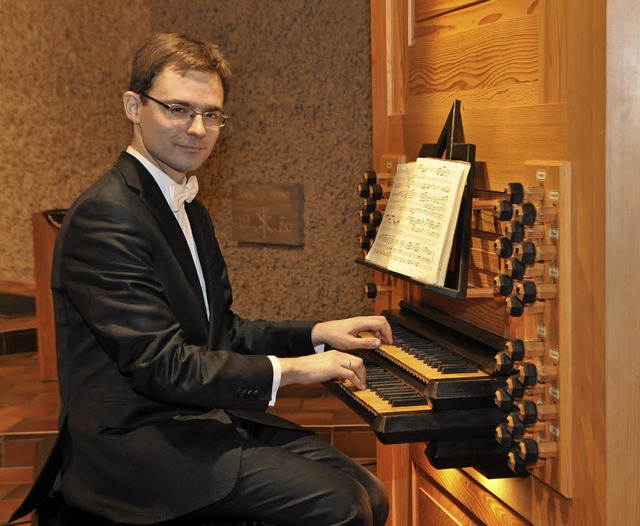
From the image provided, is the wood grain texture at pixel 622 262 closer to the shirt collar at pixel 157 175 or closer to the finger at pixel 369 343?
the finger at pixel 369 343

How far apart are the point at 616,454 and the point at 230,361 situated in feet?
3.02

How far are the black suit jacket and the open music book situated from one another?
55 cm

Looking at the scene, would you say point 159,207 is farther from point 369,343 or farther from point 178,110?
point 369,343

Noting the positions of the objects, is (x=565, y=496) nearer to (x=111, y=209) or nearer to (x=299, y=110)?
(x=111, y=209)

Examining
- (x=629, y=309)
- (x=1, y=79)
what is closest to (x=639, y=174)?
(x=629, y=309)

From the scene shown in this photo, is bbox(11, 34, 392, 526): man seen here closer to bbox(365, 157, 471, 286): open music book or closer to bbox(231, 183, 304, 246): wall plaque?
bbox(365, 157, 471, 286): open music book

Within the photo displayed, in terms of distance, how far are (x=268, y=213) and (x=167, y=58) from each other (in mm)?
3687

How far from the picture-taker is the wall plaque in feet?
20.5

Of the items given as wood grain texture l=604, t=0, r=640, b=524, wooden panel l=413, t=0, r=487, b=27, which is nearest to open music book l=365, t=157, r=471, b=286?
wooden panel l=413, t=0, r=487, b=27

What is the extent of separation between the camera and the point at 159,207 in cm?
262

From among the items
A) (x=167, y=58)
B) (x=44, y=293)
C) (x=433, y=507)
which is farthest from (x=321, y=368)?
(x=44, y=293)

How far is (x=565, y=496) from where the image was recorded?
2.41 metres

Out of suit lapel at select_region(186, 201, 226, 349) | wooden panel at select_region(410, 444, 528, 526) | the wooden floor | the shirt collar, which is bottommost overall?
the wooden floor

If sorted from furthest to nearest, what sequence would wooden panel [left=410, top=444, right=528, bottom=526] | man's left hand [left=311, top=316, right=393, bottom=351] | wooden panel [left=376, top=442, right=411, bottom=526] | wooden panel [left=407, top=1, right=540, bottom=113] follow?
wooden panel [left=376, top=442, right=411, bottom=526], man's left hand [left=311, top=316, right=393, bottom=351], wooden panel [left=410, top=444, right=528, bottom=526], wooden panel [left=407, top=1, right=540, bottom=113]
